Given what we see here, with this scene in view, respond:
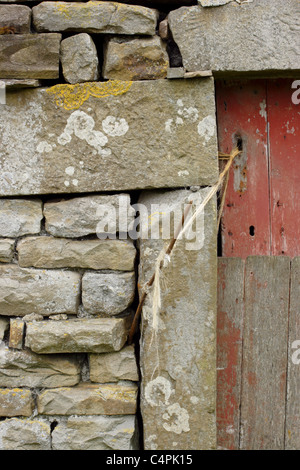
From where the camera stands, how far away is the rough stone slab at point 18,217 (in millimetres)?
1692

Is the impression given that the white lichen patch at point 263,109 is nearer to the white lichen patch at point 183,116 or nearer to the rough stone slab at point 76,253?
the white lichen patch at point 183,116

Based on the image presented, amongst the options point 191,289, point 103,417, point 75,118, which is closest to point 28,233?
point 75,118

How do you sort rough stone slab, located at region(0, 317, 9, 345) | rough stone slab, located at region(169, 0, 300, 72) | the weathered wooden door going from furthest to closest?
1. the weathered wooden door
2. rough stone slab, located at region(0, 317, 9, 345)
3. rough stone slab, located at region(169, 0, 300, 72)

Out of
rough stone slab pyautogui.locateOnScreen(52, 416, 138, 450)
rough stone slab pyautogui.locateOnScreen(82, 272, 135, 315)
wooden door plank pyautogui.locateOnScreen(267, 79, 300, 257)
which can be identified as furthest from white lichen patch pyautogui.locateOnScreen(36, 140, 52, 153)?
rough stone slab pyautogui.locateOnScreen(52, 416, 138, 450)

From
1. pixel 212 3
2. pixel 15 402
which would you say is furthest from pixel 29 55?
pixel 15 402

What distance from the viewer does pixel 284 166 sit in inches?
72.6

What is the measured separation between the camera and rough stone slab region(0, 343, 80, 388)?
169cm

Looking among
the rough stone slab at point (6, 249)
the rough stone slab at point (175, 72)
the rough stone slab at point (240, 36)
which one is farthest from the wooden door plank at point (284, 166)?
the rough stone slab at point (6, 249)

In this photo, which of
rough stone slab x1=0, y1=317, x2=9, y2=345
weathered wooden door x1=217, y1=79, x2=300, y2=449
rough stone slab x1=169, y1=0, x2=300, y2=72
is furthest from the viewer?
weathered wooden door x1=217, y1=79, x2=300, y2=449

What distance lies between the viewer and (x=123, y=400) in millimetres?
1676

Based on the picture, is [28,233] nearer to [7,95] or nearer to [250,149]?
[7,95]

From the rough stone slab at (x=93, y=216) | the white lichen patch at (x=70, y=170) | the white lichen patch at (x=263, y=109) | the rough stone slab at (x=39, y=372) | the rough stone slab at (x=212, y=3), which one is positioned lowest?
the rough stone slab at (x=39, y=372)

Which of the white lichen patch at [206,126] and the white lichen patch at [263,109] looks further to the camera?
the white lichen patch at [263,109]

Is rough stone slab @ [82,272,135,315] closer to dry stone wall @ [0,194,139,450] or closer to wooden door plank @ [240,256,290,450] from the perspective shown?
dry stone wall @ [0,194,139,450]
